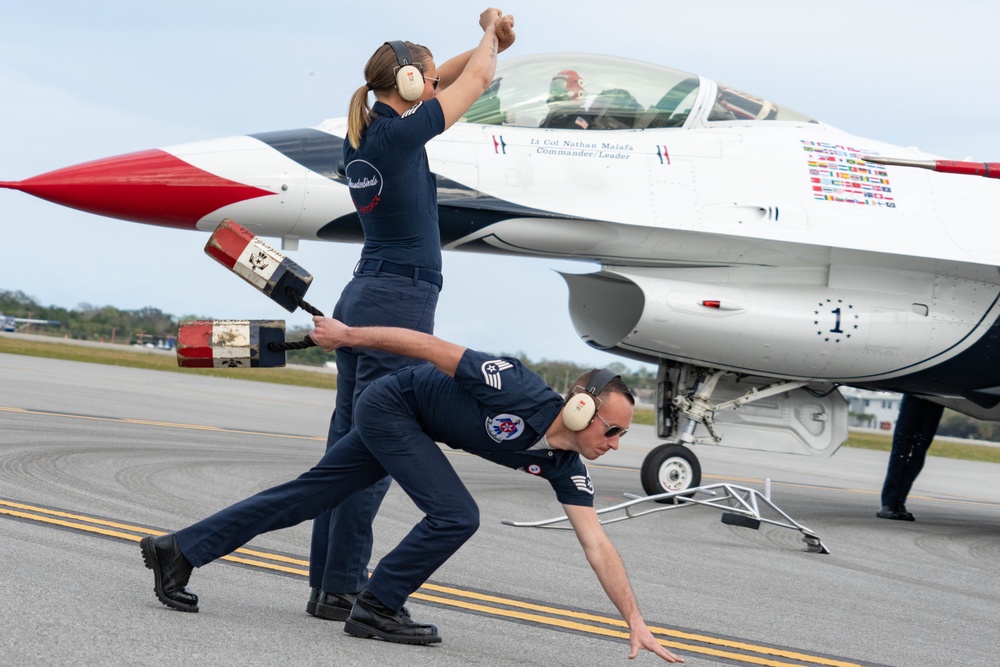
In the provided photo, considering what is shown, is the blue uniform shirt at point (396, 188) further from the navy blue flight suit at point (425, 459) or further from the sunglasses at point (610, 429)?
the sunglasses at point (610, 429)

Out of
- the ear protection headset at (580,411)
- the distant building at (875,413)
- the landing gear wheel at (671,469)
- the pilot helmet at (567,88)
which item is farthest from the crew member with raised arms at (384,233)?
the distant building at (875,413)

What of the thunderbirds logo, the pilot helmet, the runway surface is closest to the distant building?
the runway surface

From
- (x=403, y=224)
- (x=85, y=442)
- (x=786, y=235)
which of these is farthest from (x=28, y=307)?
(x=403, y=224)

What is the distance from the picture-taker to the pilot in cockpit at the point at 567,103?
30.5ft

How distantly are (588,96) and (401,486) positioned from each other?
6.01 m

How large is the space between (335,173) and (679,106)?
3.17 meters

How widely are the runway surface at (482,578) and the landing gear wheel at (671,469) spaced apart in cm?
25

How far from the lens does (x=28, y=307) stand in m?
49.8

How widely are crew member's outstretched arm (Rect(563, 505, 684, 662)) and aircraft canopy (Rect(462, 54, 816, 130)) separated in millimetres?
5716

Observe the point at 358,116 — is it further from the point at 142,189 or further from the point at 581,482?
the point at 142,189

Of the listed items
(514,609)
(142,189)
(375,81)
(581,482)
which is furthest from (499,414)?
(142,189)

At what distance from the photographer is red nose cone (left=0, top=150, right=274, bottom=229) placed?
→ 796 centimetres

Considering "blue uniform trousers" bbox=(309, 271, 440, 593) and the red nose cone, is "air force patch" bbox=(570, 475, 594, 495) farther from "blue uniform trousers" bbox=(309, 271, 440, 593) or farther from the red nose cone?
the red nose cone

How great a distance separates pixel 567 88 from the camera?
940 centimetres
